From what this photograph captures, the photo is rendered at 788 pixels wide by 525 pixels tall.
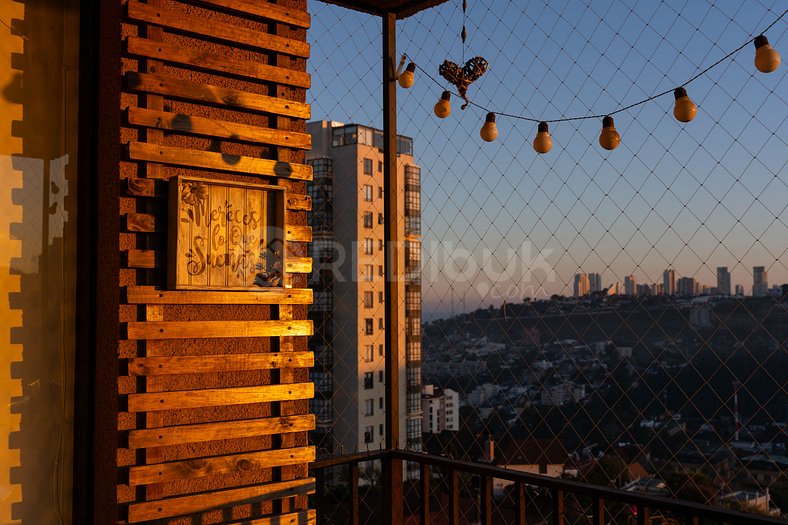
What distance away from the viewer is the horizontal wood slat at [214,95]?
232 cm

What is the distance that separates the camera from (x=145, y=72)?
92.3 inches

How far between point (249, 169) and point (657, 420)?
69.8 inches

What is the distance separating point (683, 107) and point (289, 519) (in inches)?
79.1

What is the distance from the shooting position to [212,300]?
2.46 m

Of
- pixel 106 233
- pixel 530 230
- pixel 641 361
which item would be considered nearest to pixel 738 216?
pixel 641 361

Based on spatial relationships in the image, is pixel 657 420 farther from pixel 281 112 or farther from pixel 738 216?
pixel 281 112

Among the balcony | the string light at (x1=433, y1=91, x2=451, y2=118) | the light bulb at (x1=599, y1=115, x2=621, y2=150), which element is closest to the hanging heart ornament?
the string light at (x1=433, y1=91, x2=451, y2=118)

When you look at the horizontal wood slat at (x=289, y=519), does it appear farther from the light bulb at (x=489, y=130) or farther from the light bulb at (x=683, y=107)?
the light bulb at (x=683, y=107)

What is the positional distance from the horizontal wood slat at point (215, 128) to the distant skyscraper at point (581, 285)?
4.38 feet

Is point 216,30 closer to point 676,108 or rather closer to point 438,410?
point 676,108

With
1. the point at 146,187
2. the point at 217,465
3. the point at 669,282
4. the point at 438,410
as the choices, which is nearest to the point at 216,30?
the point at 146,187

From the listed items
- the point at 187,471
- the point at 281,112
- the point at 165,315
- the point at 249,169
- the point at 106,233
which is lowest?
the point at 187,471

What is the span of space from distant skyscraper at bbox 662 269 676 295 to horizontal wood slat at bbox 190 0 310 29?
1.69 m

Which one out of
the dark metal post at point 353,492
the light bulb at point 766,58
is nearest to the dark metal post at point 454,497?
the dark metal post at point 353,492
